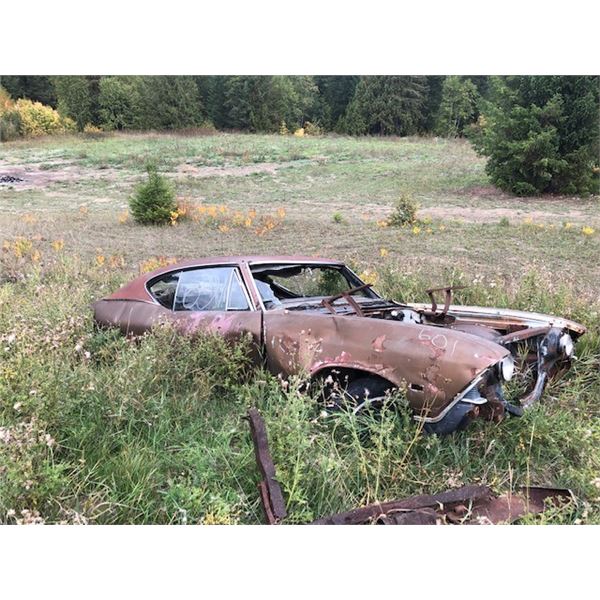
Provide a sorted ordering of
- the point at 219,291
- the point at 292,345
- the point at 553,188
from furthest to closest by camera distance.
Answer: the point at 553,188 → the point at 219,291 → the point at 292,345

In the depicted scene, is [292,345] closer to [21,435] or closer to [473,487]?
[473,487]

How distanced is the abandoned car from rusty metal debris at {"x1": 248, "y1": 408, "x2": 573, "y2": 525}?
0.92 feet

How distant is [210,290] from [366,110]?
1542mm

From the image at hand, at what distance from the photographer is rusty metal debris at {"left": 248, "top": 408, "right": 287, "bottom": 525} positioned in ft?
6.82

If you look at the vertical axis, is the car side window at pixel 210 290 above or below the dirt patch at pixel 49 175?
below

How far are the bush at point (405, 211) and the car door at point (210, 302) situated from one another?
4.92 feet

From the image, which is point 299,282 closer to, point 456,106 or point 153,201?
point 153,201

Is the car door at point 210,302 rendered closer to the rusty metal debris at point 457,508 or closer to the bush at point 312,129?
the rusty metal debris at point 457,508

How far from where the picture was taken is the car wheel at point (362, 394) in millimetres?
2305

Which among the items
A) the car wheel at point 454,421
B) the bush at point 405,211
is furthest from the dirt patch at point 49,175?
the car wheel at point 454,421

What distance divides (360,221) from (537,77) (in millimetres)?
1456

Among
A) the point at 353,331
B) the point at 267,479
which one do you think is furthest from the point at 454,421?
the point at 267,479
